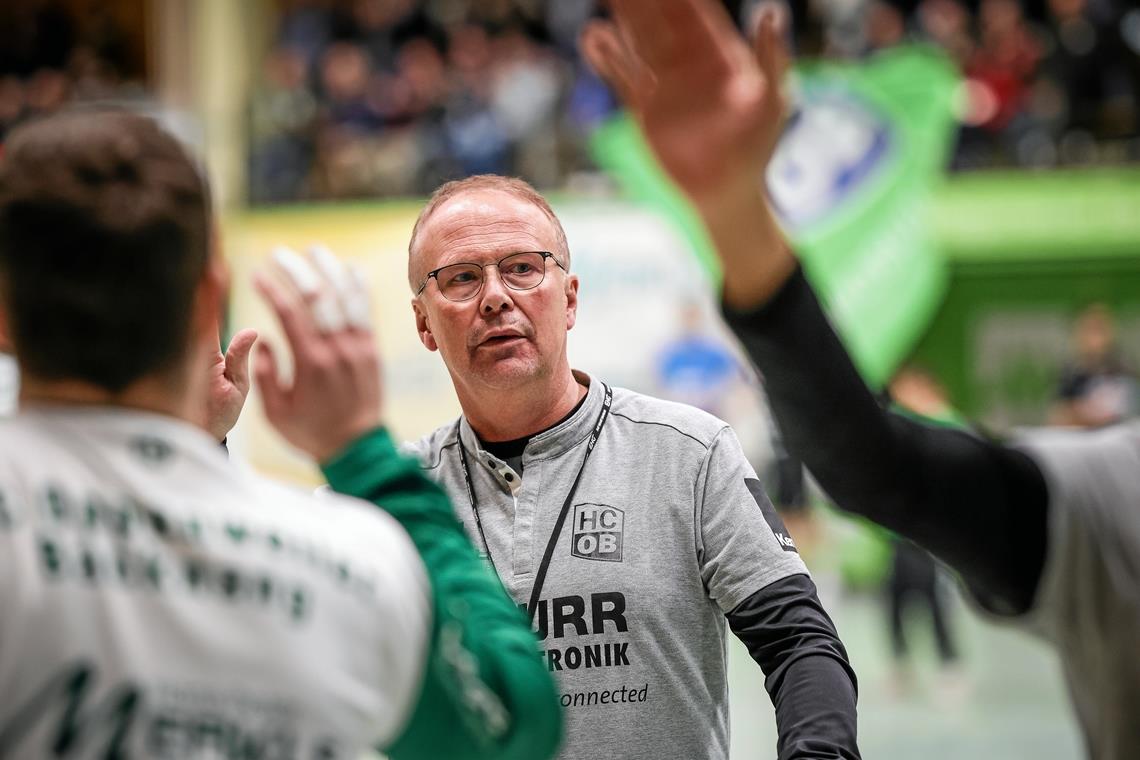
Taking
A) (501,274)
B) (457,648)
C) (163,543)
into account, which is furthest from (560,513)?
(163,543)

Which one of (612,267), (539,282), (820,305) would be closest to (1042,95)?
(612,267)

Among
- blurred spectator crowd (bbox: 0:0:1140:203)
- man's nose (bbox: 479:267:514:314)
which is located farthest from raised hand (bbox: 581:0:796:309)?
blurred spectator crowd (bbox: 0:0:1140:203)

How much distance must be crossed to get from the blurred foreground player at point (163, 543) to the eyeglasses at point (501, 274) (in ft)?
3.66

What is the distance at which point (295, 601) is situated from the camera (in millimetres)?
1443

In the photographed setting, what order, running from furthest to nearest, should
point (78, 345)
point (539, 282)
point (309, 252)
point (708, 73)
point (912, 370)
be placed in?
point (912, 370)
point (539, 282)
point (309, 252)
point (78, 345)
point (708, 73)

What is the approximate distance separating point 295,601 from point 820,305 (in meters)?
0.68

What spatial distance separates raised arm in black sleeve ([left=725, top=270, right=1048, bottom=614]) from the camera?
1344 mm

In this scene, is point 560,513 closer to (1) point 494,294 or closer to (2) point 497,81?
(1) point 494,294

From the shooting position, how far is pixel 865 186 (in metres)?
11.4

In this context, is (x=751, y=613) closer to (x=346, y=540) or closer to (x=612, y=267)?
(x=346, y=540)

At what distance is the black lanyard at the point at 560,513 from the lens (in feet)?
8.04

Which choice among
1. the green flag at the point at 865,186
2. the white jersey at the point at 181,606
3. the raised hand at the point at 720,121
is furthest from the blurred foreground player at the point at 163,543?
the green flag at the point at 865,186

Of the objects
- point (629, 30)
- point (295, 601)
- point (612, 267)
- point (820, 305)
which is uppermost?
point (612, 267)

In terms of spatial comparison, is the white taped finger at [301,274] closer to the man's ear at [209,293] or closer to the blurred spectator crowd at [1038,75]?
the man's ear at [209,293]
